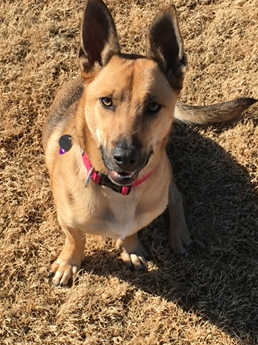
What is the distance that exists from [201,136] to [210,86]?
2.07ft

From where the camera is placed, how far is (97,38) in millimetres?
3080

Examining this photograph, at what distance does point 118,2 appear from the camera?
541cm

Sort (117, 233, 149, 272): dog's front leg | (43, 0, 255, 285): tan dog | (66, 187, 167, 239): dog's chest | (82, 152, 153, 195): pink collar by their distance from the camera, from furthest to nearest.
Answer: (117, 233, 149, 272): dog's front leg < (66, 187, 167, 239): dog's chest < (82, 152, 153, 195): pink collar < (43, 0, 255, 285): tan dog

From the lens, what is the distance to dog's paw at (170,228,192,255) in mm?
4250

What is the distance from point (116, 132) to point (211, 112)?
1.81 metres

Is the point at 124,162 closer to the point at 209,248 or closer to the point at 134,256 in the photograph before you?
the point at 134,256

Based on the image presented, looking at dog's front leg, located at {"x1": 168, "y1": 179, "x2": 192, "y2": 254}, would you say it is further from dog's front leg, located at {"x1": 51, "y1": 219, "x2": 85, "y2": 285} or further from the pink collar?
the pink collar

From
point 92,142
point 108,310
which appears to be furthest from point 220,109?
point 108,310

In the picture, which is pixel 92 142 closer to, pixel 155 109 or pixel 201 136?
pixel 155 109

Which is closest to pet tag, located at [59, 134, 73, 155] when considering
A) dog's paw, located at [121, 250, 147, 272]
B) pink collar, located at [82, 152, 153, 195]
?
pink collar, located at [82, 152, 153, 195]

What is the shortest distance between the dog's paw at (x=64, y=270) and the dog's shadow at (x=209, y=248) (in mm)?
145

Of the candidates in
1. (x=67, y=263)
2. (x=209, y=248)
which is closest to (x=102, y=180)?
(x=67, y=263)

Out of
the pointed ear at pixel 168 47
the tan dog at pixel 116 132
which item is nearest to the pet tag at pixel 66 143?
the tan dog at pixel 116 132

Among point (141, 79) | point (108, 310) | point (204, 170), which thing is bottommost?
point (108, 310)
